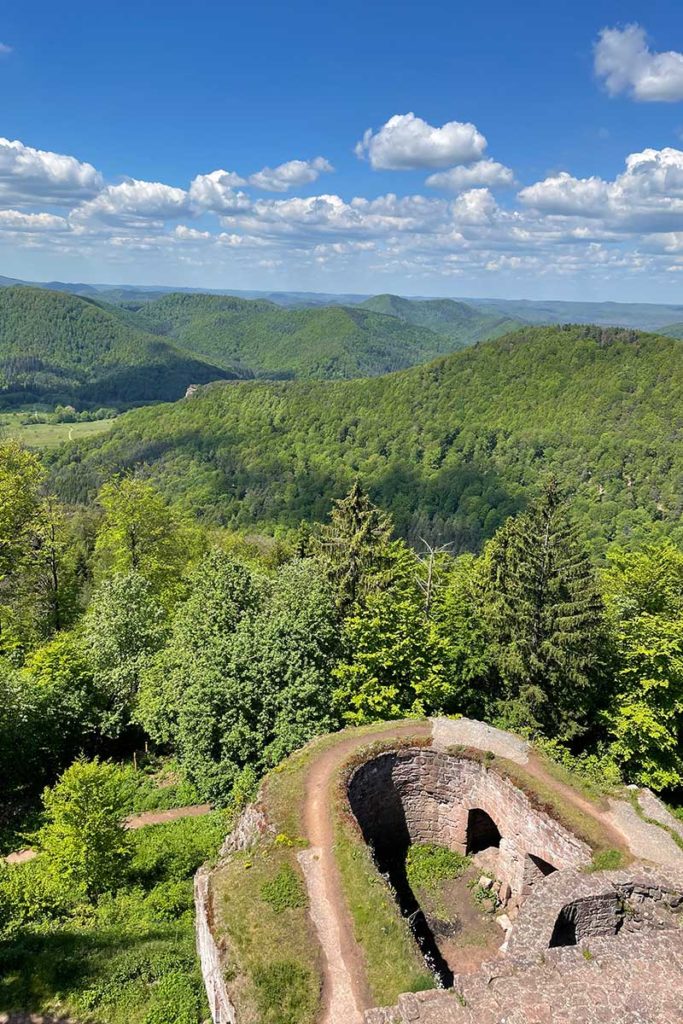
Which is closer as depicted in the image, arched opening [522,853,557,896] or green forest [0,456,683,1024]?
green forest [0,456,683,1024]

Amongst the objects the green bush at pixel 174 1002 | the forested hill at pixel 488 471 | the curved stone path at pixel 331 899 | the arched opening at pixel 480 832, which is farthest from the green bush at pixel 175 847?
the forested hill at pixel 488 471

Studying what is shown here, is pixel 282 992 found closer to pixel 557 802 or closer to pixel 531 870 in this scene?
pixel 531 870

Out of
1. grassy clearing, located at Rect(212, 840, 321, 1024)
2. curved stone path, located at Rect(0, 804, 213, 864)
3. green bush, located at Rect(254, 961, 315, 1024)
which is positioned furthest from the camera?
curved stone path, located at Rect(0, 804, 213, 864)

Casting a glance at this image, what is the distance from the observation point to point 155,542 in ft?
133

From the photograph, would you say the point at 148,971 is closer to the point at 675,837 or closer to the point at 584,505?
the point at 675,837

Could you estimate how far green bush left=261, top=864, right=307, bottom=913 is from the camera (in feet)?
50.7

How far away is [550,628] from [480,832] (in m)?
9.37

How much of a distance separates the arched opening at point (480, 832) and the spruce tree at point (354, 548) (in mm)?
12667

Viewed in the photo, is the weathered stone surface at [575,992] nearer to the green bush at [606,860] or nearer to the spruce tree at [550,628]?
the green bush at [606,860]

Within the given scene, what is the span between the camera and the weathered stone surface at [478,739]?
21.3 meters

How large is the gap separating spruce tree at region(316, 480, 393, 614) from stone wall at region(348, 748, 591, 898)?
37.9 feet

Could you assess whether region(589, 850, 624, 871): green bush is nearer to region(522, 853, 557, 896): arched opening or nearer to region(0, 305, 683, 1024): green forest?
region(522, 853, 557, 896): arched opening

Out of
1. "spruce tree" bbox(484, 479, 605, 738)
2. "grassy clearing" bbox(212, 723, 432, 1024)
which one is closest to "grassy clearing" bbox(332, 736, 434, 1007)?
"grassy clearing" bbox(212, 723, 432, 1024)

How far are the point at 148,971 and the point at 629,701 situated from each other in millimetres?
20450
